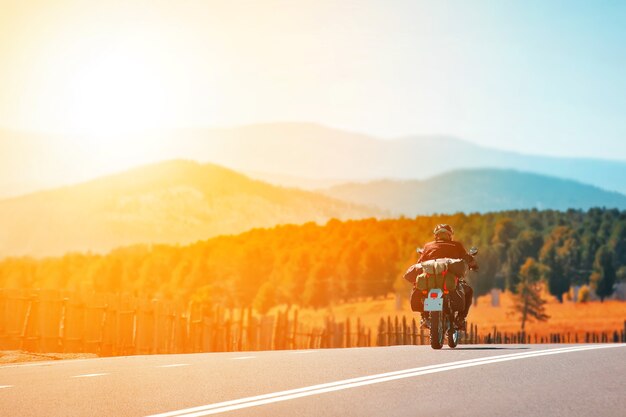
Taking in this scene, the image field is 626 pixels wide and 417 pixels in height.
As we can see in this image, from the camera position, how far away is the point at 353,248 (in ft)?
646

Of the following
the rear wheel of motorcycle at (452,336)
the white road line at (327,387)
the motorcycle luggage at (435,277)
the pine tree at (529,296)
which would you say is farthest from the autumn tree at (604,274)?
the white road line at (327,387)

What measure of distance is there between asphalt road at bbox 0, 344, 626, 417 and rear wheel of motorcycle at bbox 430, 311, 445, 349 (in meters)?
0.77

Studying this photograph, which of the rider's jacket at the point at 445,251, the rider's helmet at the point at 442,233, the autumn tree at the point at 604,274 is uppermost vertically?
the autumn tree at the point at 604,274

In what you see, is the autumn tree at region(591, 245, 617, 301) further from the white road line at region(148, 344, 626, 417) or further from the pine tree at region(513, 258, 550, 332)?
the white road line at region(148, 344, 626, 417)

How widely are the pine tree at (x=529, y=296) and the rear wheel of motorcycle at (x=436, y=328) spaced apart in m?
135

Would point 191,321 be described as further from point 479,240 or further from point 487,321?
point 479,240

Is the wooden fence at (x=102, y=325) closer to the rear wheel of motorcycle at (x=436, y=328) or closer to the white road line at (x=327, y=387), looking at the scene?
the rear wheel of motorcycle at (x=436, y=328)

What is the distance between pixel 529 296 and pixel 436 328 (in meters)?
140

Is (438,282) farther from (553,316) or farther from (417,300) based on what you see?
(553,316)

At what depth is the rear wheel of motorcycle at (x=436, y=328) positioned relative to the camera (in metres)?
18.6

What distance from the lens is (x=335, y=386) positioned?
13.0m

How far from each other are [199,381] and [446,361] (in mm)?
4302

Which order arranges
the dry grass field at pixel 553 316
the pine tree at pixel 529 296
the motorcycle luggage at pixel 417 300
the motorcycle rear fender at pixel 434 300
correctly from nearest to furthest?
the motorcycle rear fender at pixel 434 300
the motorcycle luggage at pixel 417 300
the pine tree at pixel 529 296
the dry grass field at pixel 553 316

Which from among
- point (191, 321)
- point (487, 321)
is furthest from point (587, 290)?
point (191, 321)
